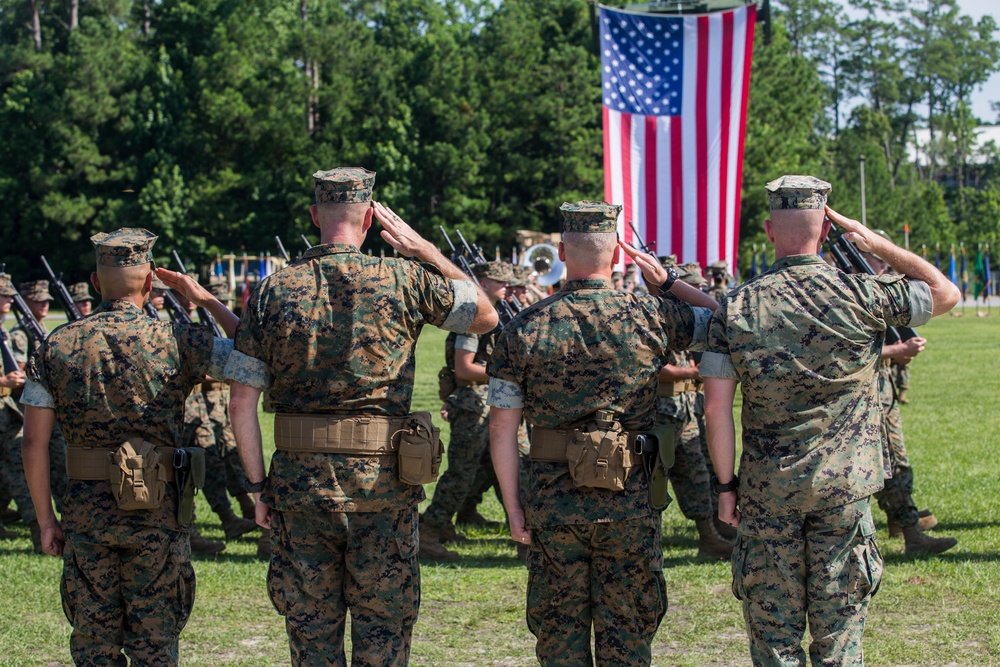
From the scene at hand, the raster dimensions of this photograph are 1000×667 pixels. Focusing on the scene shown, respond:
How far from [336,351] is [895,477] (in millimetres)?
4717

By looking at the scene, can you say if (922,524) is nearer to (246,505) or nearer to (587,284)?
(587,284)

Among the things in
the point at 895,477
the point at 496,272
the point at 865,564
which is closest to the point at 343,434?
the point at 865,564

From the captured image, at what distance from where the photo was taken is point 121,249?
476cm

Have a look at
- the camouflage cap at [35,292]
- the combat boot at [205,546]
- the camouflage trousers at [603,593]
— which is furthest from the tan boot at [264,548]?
the camouflage trousers at [603,593]

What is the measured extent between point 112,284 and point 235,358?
761 mm

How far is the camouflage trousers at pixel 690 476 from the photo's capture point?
309 inches

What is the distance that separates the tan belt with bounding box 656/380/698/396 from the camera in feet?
25.6

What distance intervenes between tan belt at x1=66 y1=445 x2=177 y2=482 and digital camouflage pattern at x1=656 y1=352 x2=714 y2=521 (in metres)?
3.92

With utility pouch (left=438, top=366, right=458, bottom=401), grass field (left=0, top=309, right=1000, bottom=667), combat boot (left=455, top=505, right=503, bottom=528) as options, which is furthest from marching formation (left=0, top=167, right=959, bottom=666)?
combat boot (left=455, top=505, right=503, bottom=528)

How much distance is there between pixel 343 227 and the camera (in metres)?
4.46

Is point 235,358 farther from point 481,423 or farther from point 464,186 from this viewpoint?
point 464,186

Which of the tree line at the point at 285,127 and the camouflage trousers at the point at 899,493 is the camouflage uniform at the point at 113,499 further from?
the tree line at the point at 285,127

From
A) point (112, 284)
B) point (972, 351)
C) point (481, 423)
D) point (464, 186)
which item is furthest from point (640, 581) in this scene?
point (464, 186)

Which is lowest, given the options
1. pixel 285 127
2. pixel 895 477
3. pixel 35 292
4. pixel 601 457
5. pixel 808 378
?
pixel 895 477
